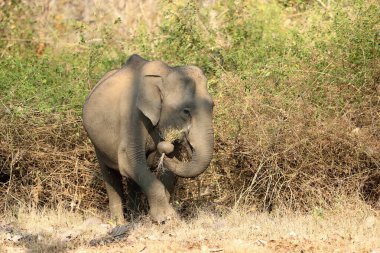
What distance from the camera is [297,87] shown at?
38.8 ft

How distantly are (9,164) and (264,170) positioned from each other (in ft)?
10.7

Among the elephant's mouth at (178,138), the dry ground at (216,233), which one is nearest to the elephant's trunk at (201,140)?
the elephant's mouth at (178,138)

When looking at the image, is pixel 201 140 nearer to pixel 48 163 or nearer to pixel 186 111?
pixel 186 111

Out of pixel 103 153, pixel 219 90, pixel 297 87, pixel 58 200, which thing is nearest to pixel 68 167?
pixel 58 200

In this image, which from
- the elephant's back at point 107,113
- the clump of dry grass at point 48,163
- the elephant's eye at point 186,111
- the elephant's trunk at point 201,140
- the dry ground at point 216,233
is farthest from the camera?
the clump of dry grass at point 48,163

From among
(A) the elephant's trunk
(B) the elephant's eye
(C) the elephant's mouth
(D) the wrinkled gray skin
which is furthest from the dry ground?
(B) the elephant's eye

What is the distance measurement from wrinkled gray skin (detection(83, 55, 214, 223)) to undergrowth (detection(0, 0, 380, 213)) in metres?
1.15

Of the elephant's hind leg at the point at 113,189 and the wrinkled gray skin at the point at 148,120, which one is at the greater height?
the wrinkled gray skin at the point at 148,120

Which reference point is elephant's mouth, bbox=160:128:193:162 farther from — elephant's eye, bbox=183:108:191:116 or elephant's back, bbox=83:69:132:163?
elephant's back, bbox=83:69:132:163

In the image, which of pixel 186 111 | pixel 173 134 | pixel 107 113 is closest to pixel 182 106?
pixel 186 111

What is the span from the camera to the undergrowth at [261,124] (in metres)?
11.2

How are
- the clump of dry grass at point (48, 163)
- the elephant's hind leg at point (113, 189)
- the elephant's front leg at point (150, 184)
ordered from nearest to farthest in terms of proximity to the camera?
the elephant's front leg at point (150, 184) < the elephant's hind leg at point (113, 189) < the clump of dry grass at point (48, 163)

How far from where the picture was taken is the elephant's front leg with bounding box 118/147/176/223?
33.4 ft

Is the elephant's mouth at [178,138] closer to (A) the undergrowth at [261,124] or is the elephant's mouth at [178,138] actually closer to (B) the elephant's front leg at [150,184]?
(B) the elephant's front leg at [150,184]
